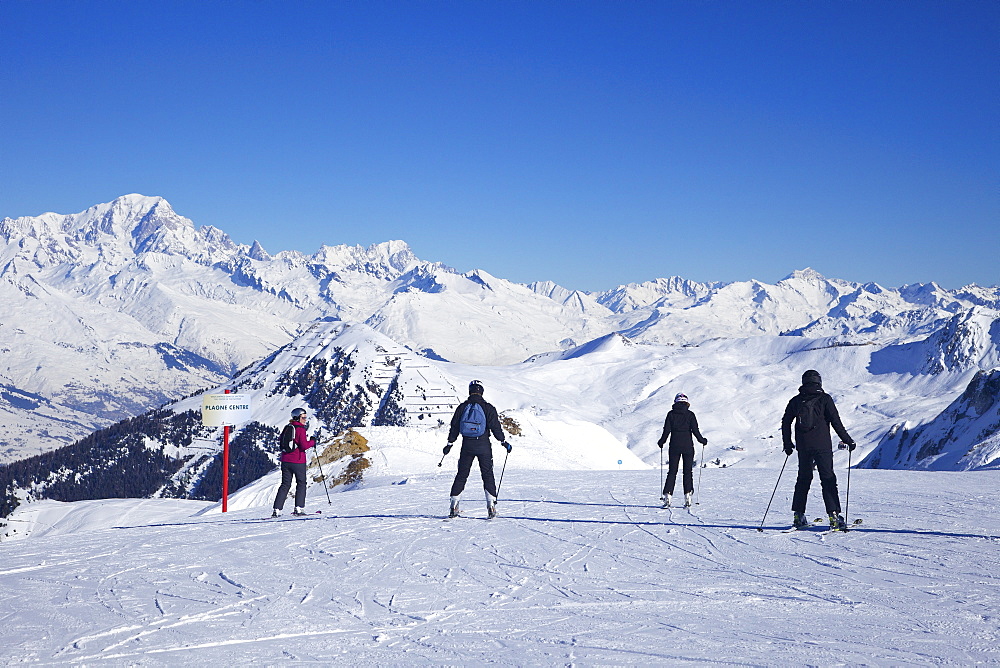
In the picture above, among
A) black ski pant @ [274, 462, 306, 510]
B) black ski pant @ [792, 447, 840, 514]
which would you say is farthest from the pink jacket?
black ski pant @ [792, 447, 840, 514]

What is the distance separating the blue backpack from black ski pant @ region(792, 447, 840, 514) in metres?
6.18

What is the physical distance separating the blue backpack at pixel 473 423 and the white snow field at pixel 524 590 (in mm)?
2029

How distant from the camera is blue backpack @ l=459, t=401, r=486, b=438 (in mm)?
15328

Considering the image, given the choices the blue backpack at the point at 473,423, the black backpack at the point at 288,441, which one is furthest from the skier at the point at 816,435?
the black backpack at the point at 288,441

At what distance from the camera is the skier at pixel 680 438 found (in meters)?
17.2

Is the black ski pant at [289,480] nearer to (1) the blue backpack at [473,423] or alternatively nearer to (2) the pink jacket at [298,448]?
(2) the pink jacket at [298,448]

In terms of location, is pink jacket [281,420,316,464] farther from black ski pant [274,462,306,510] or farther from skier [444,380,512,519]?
skier [444,380,512,519]

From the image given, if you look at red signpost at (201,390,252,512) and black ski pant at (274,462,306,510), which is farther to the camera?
red signpost at (201,390,252,512)

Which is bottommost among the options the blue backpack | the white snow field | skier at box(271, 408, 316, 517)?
the white snow field

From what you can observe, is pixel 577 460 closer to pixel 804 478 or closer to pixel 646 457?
pixel 804 478

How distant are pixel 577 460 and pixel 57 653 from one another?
5653 centimetres

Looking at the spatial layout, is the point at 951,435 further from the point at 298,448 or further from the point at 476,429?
the point at 298,448

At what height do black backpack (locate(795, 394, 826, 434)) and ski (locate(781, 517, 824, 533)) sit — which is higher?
black backpack (locate(795, 394, 826, 434))

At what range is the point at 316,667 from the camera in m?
7.75
